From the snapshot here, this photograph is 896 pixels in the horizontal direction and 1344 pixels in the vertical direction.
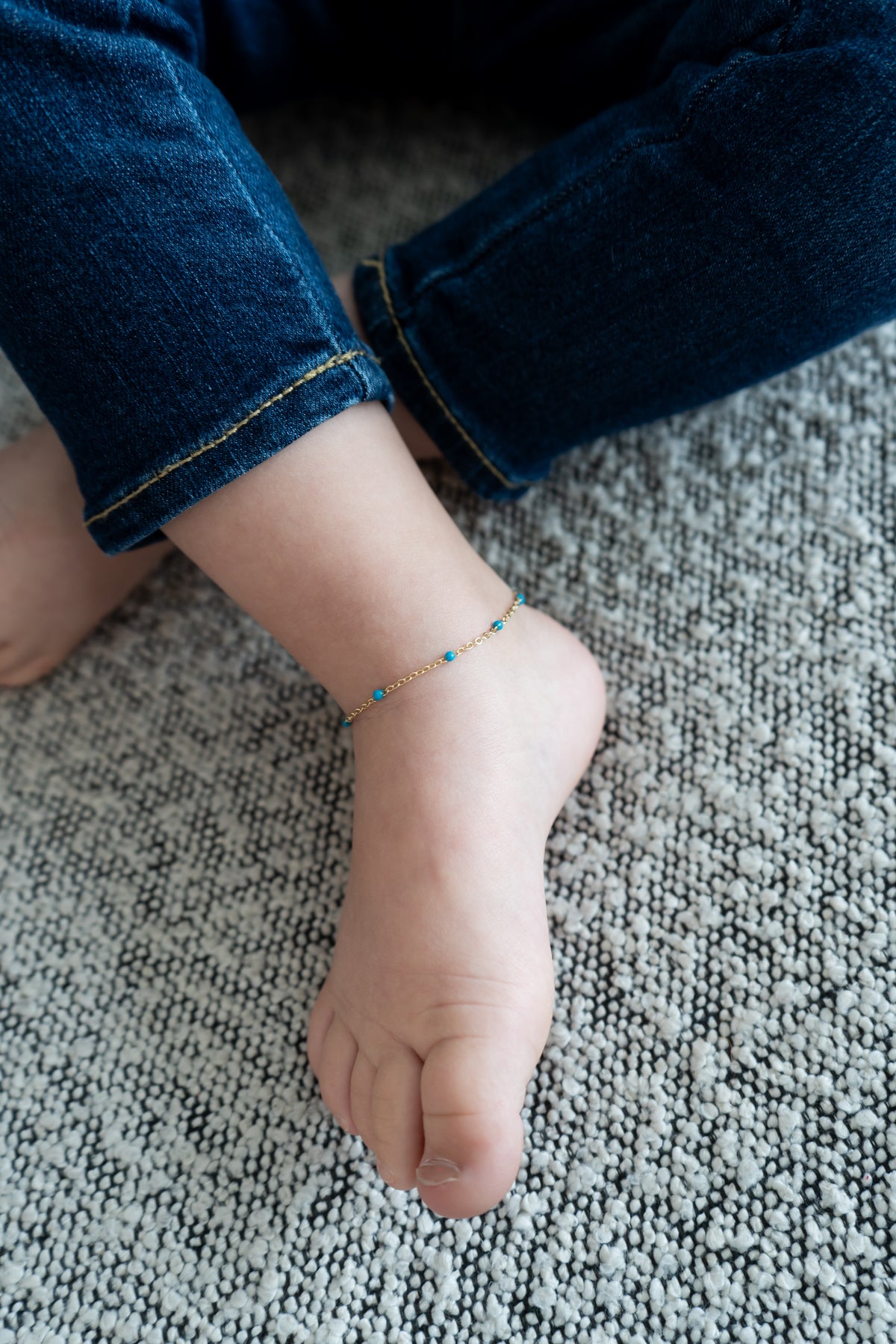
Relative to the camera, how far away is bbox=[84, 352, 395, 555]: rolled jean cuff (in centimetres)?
39

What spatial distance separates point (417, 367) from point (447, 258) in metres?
0.06

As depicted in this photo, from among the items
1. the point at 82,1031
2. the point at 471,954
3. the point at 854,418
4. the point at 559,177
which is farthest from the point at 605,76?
the point at 82,1031

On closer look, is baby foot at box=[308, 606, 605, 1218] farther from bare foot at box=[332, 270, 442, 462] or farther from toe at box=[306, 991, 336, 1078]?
bare foot at box=[332, 270, 442, 462]

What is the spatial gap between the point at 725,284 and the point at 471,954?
1.09ft

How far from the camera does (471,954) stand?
407 mm

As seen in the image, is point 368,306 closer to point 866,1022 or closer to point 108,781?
point 108,781

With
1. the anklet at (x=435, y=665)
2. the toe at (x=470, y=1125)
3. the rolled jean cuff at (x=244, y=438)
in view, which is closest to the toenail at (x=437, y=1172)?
the toe at (x=470, y=1125)

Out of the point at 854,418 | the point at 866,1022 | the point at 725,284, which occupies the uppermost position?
the point at 725,284

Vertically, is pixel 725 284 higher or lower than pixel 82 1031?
higher

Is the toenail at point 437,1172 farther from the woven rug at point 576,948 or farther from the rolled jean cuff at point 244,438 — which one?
the rolled jean cuff at point 244,438

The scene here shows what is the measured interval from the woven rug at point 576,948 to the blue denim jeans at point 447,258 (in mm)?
→ 107

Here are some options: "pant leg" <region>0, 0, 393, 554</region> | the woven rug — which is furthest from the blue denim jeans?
the woven rug

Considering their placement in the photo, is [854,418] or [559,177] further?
[854,418]

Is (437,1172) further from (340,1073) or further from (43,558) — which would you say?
(43,558)
